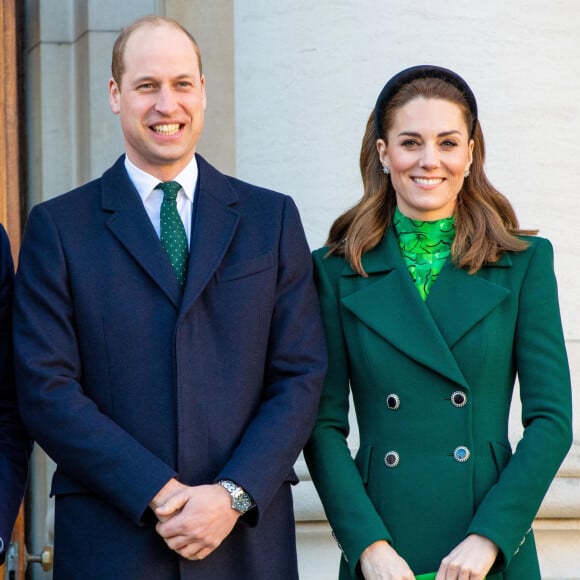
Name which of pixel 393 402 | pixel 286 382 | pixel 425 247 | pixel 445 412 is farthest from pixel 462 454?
pixel 425 247

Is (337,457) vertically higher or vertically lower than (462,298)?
lower

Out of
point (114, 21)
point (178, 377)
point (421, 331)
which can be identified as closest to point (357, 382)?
point (421, 331)

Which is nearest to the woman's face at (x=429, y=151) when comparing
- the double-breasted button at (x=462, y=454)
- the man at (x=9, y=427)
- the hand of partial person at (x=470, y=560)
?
the double-breasted button at (x=462, y=454)

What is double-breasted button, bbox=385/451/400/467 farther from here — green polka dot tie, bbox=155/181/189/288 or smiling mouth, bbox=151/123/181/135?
smiling mouth, bbox=151/123/181/135

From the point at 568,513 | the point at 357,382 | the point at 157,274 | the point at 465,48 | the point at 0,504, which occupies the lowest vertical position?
the point at 568,513

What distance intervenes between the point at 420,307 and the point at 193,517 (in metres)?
0.83

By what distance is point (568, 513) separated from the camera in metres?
5.09

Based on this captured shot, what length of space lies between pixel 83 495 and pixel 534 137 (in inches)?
93.2

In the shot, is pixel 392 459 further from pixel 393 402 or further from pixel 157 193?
pixel 157 193

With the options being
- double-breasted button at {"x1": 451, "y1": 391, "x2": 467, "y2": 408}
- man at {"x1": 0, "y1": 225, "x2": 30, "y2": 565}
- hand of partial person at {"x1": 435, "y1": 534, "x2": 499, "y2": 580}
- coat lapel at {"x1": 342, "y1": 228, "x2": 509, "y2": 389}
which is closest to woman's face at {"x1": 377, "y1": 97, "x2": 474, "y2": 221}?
coat lapel at {"x1": 342, "y1": 228, "x2": 509, "y2": 389}

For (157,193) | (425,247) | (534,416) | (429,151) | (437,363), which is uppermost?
(429,151)

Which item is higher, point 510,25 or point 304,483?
point 510,25

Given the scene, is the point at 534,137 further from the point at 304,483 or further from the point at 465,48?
the point at 304,483

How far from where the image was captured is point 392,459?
3.76 metres
